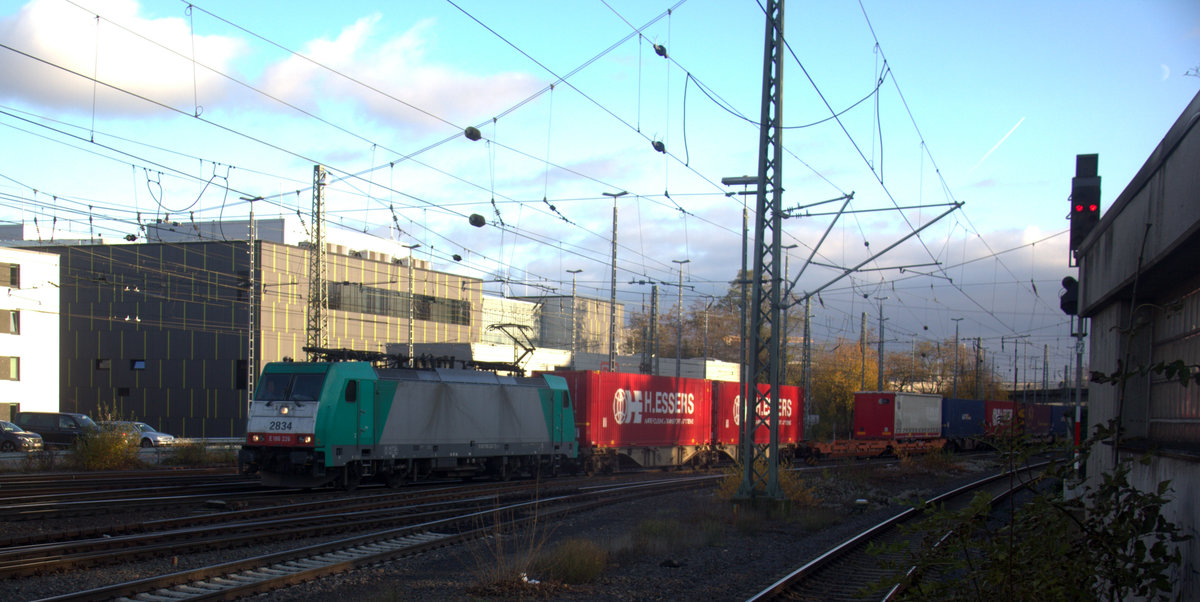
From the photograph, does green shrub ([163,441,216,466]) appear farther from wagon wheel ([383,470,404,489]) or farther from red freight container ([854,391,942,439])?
red freight container ([854,391,942,439])

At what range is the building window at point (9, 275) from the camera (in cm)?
4650

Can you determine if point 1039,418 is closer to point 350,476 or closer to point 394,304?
point 394,304

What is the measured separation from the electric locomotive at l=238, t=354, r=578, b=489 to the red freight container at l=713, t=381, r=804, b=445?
9.93 m

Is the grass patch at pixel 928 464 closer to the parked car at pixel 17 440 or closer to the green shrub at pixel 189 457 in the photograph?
the green shrub at pixel 189 457

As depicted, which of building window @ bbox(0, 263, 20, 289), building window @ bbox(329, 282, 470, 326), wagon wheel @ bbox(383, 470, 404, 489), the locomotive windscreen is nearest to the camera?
the locomotive windscreen

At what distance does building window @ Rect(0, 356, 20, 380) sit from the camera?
153 ft

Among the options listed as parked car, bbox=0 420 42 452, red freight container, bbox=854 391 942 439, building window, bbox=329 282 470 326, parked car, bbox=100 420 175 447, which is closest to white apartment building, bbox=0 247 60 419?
parked car, bbox=100 420 175 447

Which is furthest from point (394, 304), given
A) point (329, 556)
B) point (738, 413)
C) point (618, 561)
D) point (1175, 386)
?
point (1175, 386)

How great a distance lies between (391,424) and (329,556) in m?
8.83

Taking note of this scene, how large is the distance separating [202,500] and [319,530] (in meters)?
4.46

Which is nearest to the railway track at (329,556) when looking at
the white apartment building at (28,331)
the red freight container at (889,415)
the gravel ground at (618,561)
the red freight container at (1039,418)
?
the gravel ground at (618,561)

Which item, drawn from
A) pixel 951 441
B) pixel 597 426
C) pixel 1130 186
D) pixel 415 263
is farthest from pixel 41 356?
pixel 1130 186

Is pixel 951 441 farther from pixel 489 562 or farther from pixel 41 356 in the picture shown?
pixel 41 356

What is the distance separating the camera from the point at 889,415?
40500 mm
